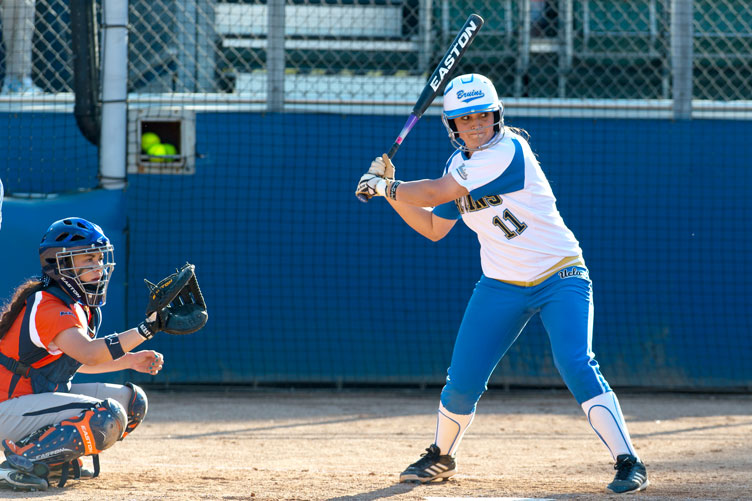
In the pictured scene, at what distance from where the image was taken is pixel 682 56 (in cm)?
693

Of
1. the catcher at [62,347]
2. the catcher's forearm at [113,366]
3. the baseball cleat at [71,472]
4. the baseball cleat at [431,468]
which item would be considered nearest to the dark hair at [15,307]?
the catcher at [62,347]

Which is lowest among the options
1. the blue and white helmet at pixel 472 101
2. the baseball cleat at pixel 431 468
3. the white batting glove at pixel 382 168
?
the baseball cleat at pixel 431 468

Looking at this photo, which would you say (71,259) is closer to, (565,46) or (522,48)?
(522,48)

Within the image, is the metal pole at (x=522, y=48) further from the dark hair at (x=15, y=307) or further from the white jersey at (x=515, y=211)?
the dark hair at (x=15, y=307)

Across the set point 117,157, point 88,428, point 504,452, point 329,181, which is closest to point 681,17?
point 329,181

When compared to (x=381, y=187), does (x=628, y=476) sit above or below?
below

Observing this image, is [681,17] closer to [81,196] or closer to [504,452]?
[504,452]

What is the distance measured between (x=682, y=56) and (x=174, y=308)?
15.7ft

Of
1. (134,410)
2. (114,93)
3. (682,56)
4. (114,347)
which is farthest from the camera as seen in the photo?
(682,56)

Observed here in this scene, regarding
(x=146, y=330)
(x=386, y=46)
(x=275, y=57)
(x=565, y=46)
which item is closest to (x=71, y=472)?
(x=146, y=330)

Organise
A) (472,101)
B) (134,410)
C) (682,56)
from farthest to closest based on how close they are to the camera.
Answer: (682,56) < (134,410) < (472,101)

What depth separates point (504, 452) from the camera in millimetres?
5199

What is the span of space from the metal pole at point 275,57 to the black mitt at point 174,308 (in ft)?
11.0

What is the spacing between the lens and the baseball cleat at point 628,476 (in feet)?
12.4
